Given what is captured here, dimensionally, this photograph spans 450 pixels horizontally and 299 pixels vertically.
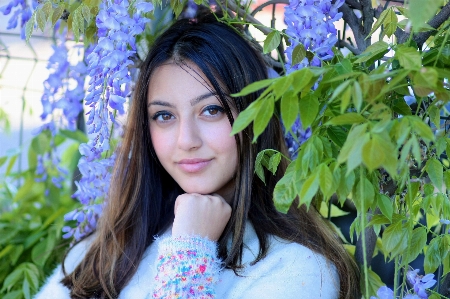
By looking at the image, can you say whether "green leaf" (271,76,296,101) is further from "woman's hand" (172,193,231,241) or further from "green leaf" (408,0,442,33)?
"woman's hand" (172,193,231,241)

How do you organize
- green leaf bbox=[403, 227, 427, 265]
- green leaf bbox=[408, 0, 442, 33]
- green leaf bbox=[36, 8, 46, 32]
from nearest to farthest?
green leaf bbox=[408, 0, 442, 33]
green leaf bbox=[403, 227, 427, 265]
green leaf bbox=[36, 8, 46, 32]

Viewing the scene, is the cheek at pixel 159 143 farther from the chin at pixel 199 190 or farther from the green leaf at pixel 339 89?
the green leaf at pixel 339 89

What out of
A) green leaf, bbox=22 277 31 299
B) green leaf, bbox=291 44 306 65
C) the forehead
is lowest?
green leaf, bbox=22 277 31 299

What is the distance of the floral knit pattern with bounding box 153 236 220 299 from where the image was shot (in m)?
1.29

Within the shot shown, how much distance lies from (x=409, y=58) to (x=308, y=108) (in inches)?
6.1

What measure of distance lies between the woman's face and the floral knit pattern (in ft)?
0.54

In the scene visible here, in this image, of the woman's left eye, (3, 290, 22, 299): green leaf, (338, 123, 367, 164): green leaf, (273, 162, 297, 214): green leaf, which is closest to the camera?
(338, 123, 367, 164): green leaf

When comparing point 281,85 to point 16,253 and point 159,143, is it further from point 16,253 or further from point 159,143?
point 16,253

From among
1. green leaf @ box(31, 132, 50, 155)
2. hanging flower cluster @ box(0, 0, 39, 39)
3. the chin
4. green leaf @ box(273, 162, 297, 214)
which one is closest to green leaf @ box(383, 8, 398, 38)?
green leaf @ box(273, 162, 297, 214)

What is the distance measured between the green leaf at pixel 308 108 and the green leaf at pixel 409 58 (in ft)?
0.42

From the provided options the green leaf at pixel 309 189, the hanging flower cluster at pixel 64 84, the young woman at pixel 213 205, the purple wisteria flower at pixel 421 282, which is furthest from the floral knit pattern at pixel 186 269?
the hanging flower cluster at pixel 64 84

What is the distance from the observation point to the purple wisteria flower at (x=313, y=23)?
1.32 metres

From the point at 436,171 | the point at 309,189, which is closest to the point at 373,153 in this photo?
the point at 309,189

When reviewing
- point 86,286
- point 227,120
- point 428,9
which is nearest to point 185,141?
point 227,120
